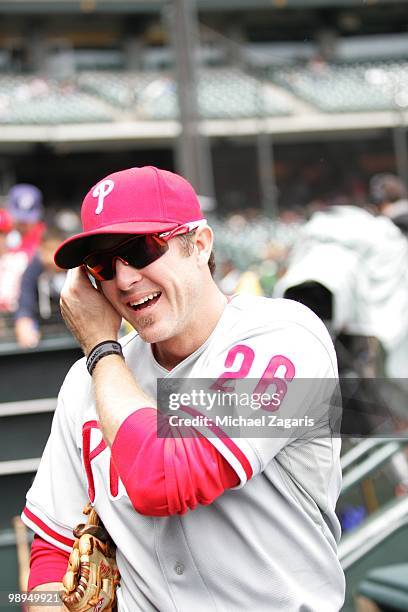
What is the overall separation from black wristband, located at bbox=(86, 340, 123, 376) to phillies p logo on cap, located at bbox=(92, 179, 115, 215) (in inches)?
8.8

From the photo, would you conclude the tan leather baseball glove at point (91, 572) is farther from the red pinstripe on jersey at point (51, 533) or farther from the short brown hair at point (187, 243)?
the short brown hair at point (187, 243)

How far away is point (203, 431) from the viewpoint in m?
1.29

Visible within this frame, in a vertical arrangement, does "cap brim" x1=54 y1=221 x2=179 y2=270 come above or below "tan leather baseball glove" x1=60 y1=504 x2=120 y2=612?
above

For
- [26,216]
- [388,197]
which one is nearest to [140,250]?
[26,216]

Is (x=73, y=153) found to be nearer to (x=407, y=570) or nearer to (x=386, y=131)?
(x=386, y=131)

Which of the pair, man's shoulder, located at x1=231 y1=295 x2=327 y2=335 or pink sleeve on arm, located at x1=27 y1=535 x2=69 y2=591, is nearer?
man's shoulder, located at x1=231 y1=295 x2=327 y2=335

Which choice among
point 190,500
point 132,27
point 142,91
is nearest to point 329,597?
point 190,500

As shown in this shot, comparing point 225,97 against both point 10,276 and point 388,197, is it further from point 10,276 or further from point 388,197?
point 10,276

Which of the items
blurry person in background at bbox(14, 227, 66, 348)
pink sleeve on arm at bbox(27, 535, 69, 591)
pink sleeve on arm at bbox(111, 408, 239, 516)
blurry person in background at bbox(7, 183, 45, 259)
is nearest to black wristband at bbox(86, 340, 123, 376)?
pink sleeve on arm at bbox(111, 408, 239, 516)

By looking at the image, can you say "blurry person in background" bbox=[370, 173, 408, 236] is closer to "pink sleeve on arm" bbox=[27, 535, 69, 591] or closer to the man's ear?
the man's ear

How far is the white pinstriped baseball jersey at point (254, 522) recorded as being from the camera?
1327 millimetres

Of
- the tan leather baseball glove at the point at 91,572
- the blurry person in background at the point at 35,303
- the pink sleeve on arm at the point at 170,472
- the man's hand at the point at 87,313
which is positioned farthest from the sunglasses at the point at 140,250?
the blurry person in background at the point at 35,303

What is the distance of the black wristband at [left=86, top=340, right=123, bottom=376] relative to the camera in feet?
4.85

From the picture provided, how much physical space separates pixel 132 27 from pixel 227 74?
369 cm
